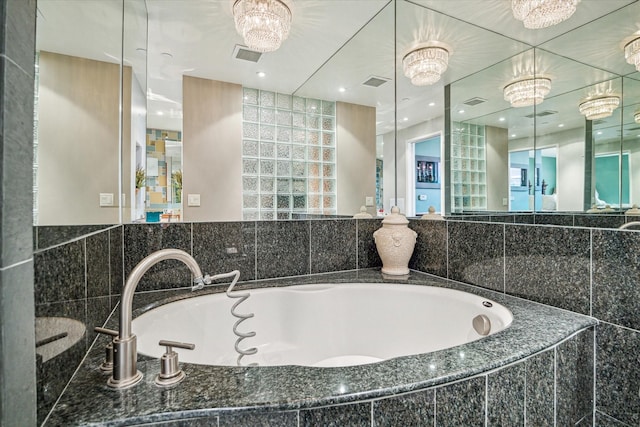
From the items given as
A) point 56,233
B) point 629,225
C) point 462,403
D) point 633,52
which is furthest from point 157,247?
point 633,52

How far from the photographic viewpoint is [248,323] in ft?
4.93

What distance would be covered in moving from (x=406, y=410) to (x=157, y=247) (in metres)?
1.33

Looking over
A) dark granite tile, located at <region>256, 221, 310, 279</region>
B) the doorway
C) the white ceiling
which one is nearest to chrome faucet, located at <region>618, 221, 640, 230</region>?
the white ceiling

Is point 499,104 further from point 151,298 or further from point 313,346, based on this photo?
point 151,298

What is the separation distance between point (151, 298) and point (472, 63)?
2259 mm

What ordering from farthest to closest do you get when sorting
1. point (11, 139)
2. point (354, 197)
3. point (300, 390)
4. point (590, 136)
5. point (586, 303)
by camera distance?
point (354, 197) < point (590, 136) < point (586, 303) < point (300, 390) < point (11, 139)

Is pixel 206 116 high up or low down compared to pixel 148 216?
up

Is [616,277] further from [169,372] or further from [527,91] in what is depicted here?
[169,372]

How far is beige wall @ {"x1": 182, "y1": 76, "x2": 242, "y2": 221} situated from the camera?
77.5 inches

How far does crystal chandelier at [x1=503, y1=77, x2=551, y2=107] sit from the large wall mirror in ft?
0.10

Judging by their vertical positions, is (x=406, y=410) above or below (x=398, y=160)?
A: below

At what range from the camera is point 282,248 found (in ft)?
5.74

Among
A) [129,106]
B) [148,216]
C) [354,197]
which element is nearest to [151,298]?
[148,216]

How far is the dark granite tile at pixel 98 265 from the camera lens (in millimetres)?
869
